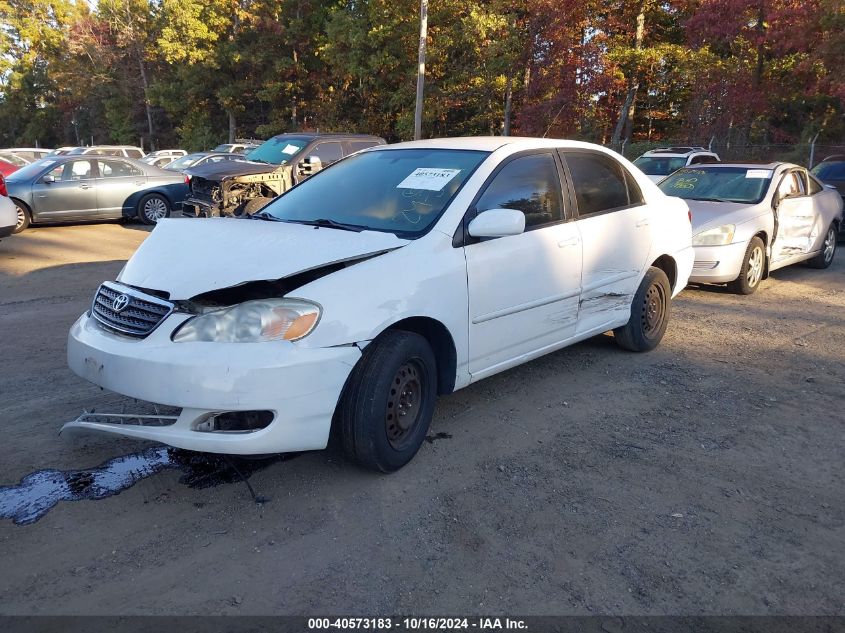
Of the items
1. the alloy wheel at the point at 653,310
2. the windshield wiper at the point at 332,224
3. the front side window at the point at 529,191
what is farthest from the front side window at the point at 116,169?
the alloy wheel at the point at 653,310

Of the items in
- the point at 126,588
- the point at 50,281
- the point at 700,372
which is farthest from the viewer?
the point at 50,281

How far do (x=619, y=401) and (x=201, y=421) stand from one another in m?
2.88

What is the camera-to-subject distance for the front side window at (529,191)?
4.27m

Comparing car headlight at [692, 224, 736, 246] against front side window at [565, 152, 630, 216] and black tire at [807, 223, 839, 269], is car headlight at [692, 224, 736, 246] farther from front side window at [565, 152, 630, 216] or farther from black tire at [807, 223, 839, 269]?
black tire at [807, 223, 839, 269]

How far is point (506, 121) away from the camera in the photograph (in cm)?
2522

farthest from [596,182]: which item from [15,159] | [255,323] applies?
[15,159]

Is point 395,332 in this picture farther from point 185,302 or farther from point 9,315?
point 9,315

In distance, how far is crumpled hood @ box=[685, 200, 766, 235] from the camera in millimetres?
7758

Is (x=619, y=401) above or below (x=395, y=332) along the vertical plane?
below

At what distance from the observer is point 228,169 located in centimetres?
1191

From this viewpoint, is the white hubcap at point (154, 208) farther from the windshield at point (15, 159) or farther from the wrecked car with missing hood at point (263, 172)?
the windshield at point (15, 159)

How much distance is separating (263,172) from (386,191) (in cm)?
801

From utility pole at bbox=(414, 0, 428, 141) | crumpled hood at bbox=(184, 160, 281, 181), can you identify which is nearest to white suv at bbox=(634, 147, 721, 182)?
crumpled hood at bbox=(184, 160, 281, 181)

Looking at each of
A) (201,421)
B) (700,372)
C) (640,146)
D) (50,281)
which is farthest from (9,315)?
(640,146)
